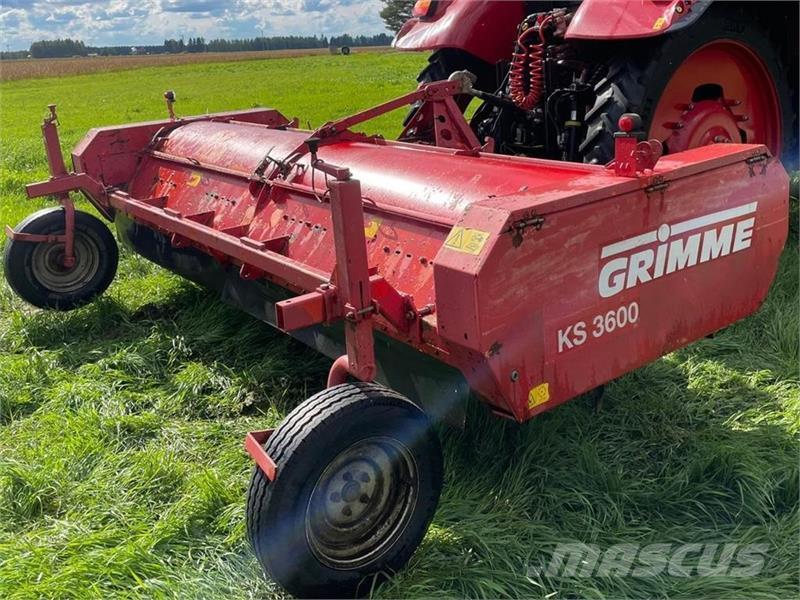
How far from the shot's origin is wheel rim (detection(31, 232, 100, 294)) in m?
4.33

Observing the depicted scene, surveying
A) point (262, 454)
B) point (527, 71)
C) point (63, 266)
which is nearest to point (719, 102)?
point (527, 71)

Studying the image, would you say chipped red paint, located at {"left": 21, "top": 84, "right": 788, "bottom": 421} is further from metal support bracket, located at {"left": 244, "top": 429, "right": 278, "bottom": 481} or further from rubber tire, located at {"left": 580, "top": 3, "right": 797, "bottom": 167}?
rubber tire, located at {"left": 580, "top": 3, "right": 797, "bottom": 167}

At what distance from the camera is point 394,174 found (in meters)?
3.05

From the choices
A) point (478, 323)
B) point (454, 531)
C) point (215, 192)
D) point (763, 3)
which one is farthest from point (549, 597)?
point (763, 3)

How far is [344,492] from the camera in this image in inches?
84.0

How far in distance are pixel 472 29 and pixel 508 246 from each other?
3.12 m

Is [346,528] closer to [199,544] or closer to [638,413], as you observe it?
[199,544]

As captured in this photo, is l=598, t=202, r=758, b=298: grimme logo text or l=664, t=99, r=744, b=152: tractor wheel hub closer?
l=598, t=202, r=758, b=298: grimme logo text

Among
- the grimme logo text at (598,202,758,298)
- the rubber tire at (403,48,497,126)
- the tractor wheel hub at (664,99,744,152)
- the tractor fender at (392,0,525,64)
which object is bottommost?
the grimme logo text at (598,202,758,298)

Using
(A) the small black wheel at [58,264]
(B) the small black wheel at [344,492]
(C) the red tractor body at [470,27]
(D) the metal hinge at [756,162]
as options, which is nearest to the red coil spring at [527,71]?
(C) the red tractor body at [470,27]

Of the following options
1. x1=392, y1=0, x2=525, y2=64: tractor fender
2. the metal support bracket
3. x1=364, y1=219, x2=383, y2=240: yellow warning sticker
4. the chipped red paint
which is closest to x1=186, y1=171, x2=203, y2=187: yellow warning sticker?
the chipped red paint

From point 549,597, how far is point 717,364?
1.69m

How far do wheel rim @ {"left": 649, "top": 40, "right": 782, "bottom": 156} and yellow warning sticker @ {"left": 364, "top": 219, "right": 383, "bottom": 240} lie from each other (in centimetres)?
144

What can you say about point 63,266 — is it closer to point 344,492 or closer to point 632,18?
point 344,492
